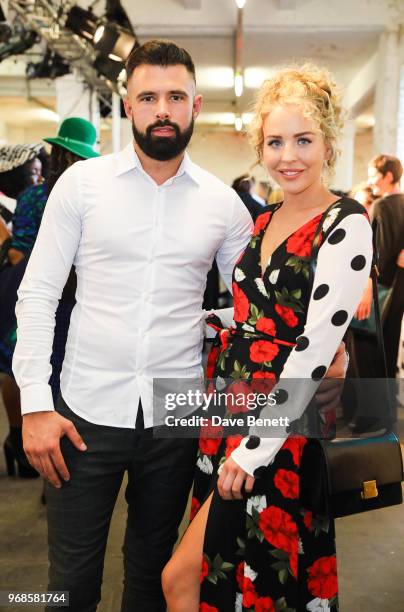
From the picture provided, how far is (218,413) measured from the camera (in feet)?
4.95

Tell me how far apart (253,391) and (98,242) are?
0.52 metres

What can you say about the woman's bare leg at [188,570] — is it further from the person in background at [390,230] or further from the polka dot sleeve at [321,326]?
the person in background at [390,230]

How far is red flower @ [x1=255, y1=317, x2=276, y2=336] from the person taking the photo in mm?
1410

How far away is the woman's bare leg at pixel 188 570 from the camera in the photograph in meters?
1.42

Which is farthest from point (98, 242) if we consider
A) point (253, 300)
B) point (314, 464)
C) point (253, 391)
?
point (314, 464)

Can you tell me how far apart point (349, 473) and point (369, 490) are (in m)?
0.09

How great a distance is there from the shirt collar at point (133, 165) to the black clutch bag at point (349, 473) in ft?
1.42

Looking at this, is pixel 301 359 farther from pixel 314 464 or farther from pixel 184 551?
pixel 184 551

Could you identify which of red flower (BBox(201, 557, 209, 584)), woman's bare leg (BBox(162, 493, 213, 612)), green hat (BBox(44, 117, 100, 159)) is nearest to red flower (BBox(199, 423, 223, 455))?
woman's bare leg (BBox(162, 493, 213, 612))

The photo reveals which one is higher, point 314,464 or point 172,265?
point 172,265

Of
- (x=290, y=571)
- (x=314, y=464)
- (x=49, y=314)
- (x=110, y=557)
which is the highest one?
(x=49, y=314)

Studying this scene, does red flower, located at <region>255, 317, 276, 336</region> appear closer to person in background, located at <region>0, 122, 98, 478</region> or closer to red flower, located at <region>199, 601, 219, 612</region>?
red flower, located at <region>199, 601, 219, 612</region>

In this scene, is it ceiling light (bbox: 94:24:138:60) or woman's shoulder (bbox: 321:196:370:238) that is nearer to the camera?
woman's shoulder (bbox: 321:196:370:238)

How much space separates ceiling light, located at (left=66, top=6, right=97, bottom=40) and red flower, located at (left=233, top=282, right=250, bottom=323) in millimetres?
6386
